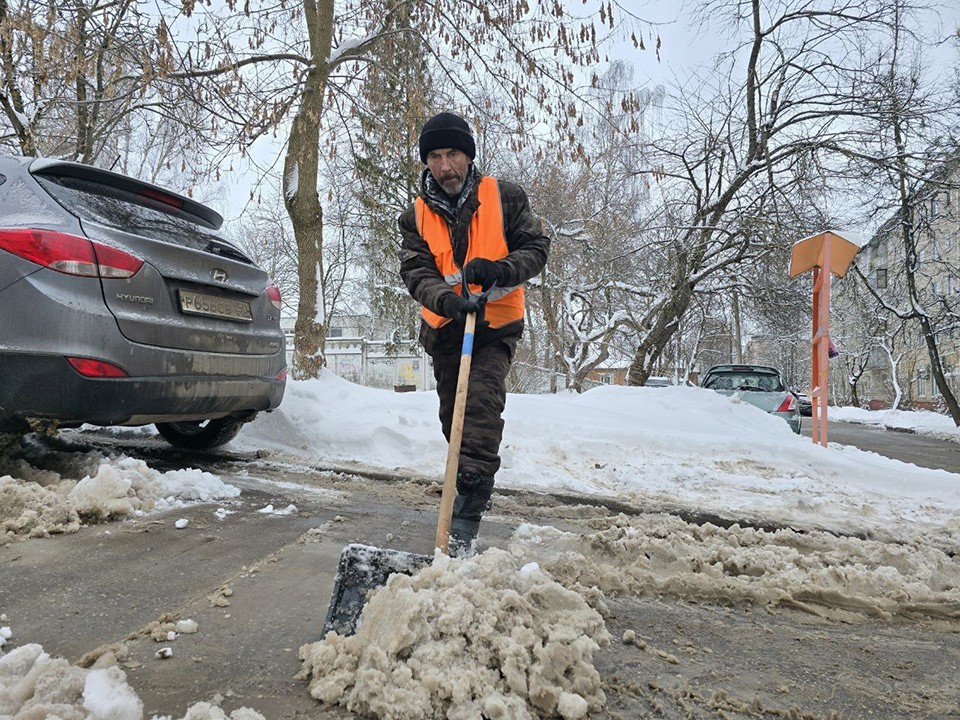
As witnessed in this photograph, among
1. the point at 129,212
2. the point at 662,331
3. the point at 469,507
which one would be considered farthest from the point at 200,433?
the point at 662,331

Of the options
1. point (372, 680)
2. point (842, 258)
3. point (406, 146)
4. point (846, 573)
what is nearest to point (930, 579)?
point (846, 573)

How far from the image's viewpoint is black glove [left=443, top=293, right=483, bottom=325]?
266cm

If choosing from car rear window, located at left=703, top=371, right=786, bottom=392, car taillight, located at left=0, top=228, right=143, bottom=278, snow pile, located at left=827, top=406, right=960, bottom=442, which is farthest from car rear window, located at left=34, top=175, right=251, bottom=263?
snow pile, located at left=827, top=406, right=960, bottom=442

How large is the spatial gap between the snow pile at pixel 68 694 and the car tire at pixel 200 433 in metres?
3.00

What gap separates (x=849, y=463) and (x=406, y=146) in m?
7.12

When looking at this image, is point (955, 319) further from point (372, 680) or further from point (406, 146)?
point (372, 680)

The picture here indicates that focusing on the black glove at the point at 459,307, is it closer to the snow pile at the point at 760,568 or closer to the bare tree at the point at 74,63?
the snow pile at the point at 760,568

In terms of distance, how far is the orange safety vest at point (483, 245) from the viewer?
2875mm

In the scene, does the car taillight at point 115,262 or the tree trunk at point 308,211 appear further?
the tree trunk at point 308,211

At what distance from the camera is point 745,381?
11344 mm

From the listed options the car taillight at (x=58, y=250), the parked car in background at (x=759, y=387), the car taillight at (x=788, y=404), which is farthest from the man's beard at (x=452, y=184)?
the car taillight at (x=788, y=404)

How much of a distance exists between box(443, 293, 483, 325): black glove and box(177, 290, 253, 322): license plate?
64.5 inches

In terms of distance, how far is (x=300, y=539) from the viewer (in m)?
2.82

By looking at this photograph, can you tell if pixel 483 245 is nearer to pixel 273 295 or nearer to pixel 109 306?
pixel 109 306
